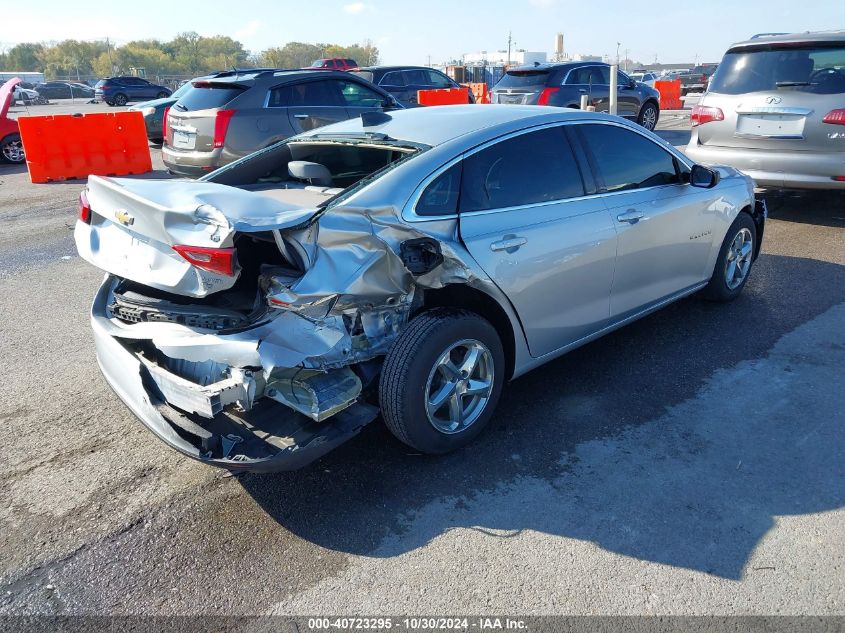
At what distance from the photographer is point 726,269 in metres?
5.31

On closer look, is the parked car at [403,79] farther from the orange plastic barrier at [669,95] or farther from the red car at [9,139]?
the orange plastic barrier at [669,95]

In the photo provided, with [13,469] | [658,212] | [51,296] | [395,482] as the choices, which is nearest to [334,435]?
[395,482]

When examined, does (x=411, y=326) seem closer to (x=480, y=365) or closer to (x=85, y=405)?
(x=480, y=365)

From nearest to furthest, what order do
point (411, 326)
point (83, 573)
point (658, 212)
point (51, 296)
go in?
point (83, 573) < point (411, 326) < point (658, 212) < point (51, 296)

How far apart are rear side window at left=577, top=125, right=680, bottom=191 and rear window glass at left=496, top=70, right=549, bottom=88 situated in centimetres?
1105

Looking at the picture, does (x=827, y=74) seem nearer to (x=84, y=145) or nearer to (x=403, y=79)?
(x=84, y=145)

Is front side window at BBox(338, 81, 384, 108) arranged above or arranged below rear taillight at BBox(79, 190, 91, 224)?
above

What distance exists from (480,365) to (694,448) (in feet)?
3.85

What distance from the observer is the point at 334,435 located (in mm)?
2967

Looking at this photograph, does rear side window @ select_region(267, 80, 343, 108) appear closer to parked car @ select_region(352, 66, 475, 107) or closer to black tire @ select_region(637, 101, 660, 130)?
parked car @ select_region(352, 66, 475, 107)

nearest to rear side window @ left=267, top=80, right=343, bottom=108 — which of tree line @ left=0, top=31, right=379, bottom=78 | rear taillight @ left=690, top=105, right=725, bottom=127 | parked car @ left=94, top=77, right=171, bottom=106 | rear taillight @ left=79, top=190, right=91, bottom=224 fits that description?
rear taillight @ left=690, top=105, right=725, bottom=127

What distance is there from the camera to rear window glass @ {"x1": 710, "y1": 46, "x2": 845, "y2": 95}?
728 centimetres

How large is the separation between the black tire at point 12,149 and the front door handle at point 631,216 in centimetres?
1394

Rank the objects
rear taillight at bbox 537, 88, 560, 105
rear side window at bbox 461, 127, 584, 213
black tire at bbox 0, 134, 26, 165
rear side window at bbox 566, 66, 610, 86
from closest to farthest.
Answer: rear side window at bbox 461, 127, 584, 213 < black tire at bbox 0, 134, 26, 165 < rear taillight at bbox 537, 88, 560, 105 < rear side window at bbox 566, 66, 610, 86
